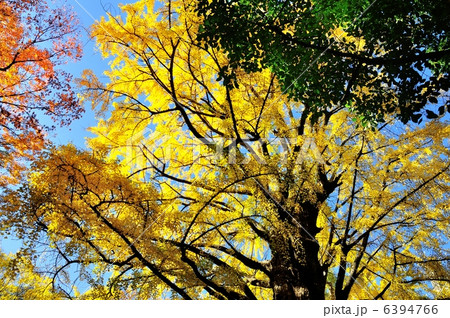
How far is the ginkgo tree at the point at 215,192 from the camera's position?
388 cm

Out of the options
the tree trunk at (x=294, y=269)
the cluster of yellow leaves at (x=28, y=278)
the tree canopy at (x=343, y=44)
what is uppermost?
the tree canopy at (x=343, y=44)

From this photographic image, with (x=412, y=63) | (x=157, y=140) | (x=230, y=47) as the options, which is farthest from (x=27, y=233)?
(x=412, y=63)

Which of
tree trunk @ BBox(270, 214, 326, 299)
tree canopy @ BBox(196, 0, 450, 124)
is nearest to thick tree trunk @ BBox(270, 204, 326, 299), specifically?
tree trunk @ BBox(270, 214, 326, 299)

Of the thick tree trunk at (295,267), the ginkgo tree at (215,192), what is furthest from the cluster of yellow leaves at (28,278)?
the thick tree trunk at (295,267)

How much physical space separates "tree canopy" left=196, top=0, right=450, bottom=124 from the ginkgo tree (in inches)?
25.6

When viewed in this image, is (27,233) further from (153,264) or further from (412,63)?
(412,63)

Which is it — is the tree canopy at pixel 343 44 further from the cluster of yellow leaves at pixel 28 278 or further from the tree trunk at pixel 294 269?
the cluster of yellow leaves at pixel 28 278

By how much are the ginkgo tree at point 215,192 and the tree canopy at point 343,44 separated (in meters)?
0.65

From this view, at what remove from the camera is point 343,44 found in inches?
146

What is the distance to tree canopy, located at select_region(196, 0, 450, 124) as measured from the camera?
124 inches

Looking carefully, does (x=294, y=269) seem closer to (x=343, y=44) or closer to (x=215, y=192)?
(x=215, y=192)

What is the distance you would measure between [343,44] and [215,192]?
254 centimetres

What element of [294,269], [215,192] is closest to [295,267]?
[294,269]

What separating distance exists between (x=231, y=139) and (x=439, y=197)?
395 cm
